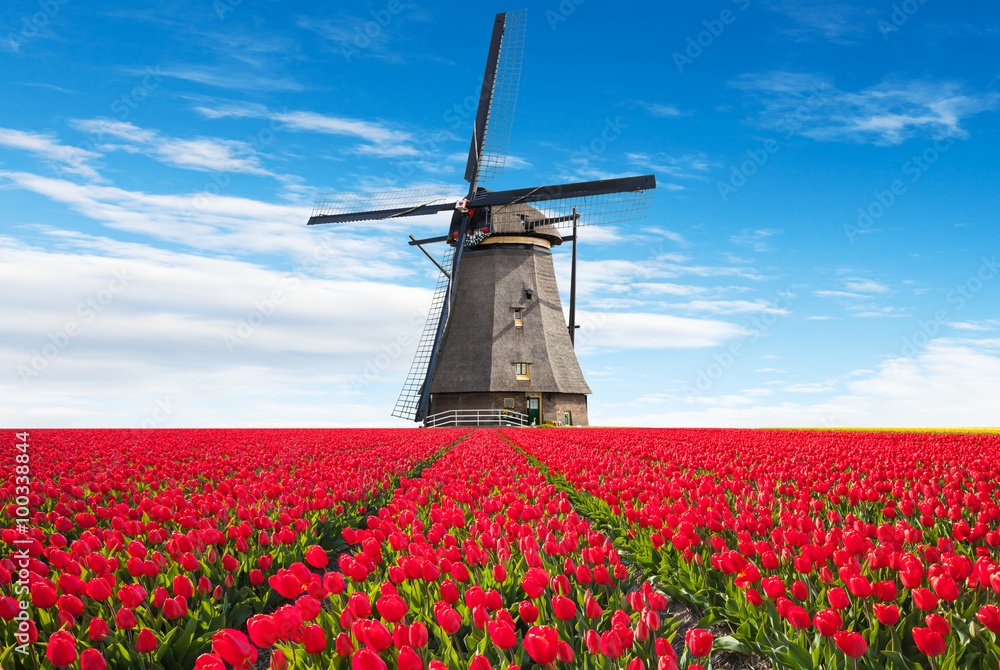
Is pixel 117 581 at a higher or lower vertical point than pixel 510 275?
lower

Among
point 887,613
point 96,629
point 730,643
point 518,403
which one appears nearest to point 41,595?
point 96,629

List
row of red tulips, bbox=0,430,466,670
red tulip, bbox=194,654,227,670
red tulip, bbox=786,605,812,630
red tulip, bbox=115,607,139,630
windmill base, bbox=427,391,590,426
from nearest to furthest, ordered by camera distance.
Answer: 1. red tulip, bbox=194,654,227,670
2. red tulip, bbox=786,605,812,630
3. red tulip, bbox=115,607,139,630
4. row of red tulips, bbox=0,430,466,670
5. windmill base, bbox=427,391,590,426

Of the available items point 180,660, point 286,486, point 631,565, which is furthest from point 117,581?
point 631,565

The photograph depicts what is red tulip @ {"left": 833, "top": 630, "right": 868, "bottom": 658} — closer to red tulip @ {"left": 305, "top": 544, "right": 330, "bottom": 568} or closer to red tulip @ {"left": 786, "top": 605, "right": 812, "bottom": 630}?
red tulip @ {"left": 786, "top": 605, "right": 812, "bottom": 630}

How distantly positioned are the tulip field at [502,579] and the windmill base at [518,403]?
81.1 feet

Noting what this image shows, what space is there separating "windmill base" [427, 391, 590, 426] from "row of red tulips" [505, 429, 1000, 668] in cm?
2402

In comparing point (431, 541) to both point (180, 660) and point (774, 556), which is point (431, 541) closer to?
point (180, 660)

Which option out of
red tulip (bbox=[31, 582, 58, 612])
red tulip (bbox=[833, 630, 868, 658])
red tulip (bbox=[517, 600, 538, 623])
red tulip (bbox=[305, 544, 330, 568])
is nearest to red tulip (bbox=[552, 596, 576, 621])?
red tulip (bbox=[517, 600, 538, 623])

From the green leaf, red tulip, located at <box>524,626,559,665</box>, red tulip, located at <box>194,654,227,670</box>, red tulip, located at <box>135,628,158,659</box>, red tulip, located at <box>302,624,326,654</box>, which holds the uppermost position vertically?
red tulip, located at <box>524,626,559,665</box>

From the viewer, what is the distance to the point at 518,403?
32.5 meters

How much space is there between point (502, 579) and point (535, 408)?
29.7 m

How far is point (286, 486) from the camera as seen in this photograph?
686 cm

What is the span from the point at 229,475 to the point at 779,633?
24.8ft

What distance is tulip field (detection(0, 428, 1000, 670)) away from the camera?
274cm
